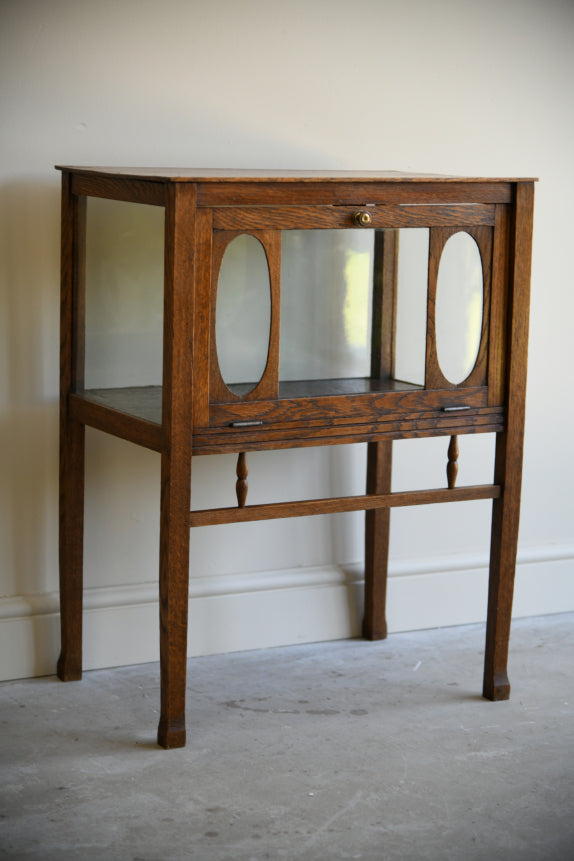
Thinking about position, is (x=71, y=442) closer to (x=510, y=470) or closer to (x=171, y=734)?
(x=171, y=734)

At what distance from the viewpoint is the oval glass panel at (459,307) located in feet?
6.95

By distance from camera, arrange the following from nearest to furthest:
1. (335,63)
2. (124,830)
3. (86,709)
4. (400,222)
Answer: (124,830) → (400,222) → (86,709) → (335,63)

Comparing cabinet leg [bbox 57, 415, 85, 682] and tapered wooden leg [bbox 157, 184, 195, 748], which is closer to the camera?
tapered wooden leg [bbox 157, 184, 195, 748]

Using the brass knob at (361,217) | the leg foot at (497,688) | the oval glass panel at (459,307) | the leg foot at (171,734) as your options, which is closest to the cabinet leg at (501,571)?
the leg foot at (497,688)

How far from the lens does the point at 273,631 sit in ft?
8.48

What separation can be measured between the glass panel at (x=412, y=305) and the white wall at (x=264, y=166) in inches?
19.1

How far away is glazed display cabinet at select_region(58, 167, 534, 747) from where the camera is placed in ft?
6.32

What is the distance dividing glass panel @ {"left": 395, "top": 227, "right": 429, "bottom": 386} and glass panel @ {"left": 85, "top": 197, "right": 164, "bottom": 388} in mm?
437

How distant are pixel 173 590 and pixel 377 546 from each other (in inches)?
28.2

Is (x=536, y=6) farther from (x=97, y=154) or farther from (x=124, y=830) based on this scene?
(x=124, y=830)

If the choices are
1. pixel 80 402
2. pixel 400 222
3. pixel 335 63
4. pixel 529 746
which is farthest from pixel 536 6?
pixel 529 746

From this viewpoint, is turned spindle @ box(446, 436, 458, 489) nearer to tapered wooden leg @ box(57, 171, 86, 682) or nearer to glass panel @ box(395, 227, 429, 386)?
glass panel @ box(395, 227, 429, 386)

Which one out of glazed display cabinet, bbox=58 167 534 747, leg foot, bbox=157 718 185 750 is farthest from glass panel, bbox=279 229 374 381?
leg foot, bbox=157 718 185 750

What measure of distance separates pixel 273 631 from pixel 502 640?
0.53 metres
